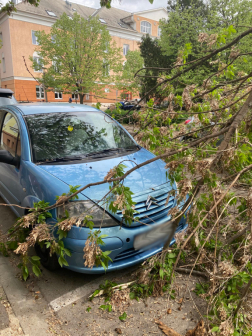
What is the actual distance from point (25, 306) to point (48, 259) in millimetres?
551

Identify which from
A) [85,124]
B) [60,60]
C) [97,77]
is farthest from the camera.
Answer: [97,77]

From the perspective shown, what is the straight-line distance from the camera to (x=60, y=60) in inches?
750

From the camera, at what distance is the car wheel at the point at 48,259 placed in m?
2.93

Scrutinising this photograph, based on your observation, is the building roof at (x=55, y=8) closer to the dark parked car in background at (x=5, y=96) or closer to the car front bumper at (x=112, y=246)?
the dark parked car in background at (x=5, y=96)

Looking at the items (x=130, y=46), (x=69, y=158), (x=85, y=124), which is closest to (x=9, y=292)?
(x=69, y=158)

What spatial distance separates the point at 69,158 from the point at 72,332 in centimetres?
193

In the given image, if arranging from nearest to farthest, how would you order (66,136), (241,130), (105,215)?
(105,215)
(241,130)
(66,136)

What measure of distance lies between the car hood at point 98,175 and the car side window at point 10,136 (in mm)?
762

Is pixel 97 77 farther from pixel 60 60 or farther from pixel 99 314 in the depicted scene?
pixel 99 314

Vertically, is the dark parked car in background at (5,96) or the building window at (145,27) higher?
the building window at (145,27)

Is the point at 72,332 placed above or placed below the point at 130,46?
below

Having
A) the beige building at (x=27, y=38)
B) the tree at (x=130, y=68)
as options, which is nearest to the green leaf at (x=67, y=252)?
the tree at (x=130, y=68)

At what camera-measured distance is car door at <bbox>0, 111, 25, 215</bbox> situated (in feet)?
11.5

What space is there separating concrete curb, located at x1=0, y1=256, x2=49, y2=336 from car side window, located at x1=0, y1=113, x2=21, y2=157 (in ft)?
5.15
